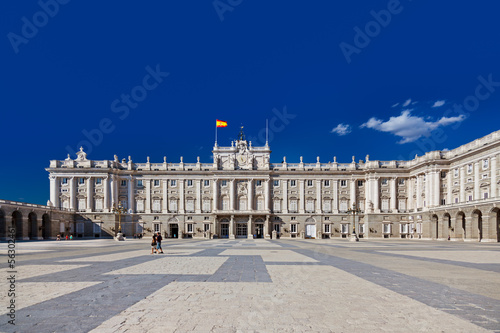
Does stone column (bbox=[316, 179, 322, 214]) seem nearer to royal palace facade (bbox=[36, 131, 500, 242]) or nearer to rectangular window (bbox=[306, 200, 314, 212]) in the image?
royal palace facade (bbox=[36, 131, 500, 242])

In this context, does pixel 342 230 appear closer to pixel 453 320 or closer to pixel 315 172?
pixel 315 172

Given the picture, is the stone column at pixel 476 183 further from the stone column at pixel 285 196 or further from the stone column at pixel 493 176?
the stone column at pixel 285 196

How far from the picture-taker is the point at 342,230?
260 feet

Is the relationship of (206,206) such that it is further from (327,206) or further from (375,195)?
(375,195)

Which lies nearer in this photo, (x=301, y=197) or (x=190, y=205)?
(x=301, y=197)

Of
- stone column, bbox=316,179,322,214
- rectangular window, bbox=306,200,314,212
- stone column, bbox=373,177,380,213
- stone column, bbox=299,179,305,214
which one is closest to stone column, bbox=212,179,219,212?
stone column, bbox=299,179,305,214

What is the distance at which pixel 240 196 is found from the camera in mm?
80562

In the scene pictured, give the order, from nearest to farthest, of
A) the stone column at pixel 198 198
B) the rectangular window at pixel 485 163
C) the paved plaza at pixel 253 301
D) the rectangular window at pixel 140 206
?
the paved plaza at pixel 253 301 → the rectangular window at pixel 485 163 → the rectangular window at pixel 140 206 → the stone column at pixel 198 198

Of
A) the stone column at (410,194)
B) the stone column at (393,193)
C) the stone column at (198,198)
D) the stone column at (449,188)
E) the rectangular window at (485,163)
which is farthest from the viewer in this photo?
the stone column at (198,198)

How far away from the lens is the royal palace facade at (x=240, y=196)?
76.6 meters

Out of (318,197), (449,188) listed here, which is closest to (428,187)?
(449,188)

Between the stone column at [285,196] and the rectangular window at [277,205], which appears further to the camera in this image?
the rectangular window at [277,205]

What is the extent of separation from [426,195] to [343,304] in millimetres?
67439

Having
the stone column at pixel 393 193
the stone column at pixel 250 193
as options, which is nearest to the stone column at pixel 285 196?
the stone column at pixel 250 193
